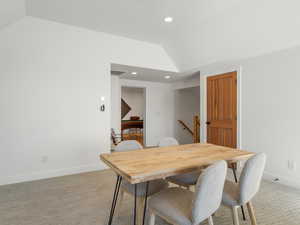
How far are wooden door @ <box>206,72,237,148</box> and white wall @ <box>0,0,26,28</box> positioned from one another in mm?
3836

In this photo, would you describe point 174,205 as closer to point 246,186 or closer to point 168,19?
point 246,186

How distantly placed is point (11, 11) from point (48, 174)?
2.75 meters

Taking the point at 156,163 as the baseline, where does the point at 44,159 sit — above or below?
below

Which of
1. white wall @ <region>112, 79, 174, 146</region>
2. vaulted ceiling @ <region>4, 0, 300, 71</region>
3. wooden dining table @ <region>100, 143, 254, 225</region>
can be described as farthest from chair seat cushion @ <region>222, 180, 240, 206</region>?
white wall @ <region>112, 79, 174, 146</region>

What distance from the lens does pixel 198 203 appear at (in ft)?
4.08

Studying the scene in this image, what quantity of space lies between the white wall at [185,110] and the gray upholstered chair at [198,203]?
18.5ft

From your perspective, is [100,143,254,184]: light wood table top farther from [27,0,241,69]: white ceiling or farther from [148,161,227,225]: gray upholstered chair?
[27,0,241,69]: white ceiling

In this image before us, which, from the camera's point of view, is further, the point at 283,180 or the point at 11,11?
the point at 283,180

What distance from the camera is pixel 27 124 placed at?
3.22 metres

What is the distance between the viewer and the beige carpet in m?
2.03

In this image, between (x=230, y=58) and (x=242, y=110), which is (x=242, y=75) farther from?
(x=242, y=110)

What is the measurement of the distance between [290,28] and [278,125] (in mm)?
1535

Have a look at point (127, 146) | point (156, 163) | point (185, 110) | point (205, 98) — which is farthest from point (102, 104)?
point (185, 110)

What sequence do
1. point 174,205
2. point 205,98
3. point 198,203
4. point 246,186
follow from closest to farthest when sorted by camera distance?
1. point 198,203
2. point 174,205
3. point 246,186
4. point 205,98
